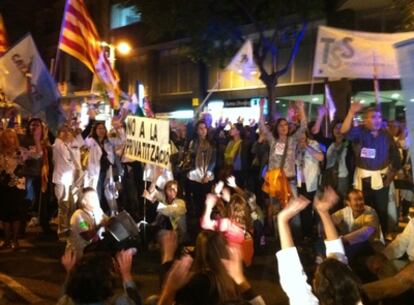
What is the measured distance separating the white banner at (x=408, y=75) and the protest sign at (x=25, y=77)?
7175mm

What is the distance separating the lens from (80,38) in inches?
386

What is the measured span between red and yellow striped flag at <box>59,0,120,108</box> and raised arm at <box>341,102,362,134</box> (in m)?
4.72

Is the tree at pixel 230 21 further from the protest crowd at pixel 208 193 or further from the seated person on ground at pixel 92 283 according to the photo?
the seated person on ground at pixel 92 283

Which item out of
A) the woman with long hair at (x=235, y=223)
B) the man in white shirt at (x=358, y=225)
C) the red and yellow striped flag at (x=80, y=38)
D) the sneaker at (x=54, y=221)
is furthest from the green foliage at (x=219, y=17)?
the man in white shirt at (x=358, y=225)

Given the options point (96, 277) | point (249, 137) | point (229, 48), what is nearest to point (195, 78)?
point (229, 48)

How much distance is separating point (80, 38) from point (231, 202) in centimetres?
497

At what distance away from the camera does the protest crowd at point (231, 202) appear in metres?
3.33

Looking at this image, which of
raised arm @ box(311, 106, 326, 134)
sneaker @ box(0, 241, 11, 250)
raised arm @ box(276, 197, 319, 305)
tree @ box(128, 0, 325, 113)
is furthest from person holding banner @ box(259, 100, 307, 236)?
tree @ box(128, 0, 325, 113)

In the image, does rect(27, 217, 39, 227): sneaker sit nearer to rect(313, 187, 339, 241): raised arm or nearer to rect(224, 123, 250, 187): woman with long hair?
rect(224, 123, 250, 187): woman with long hair

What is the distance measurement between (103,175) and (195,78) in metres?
15.8

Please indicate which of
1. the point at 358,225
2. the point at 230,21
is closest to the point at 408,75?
the point at 358,225

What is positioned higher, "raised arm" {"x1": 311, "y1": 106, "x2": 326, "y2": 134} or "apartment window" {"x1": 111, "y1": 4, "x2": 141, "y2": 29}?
"apartment window" {"x1": 111, "y1": 4, "x2": 141, "y2": 29}

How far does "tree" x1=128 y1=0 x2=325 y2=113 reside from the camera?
1692cm

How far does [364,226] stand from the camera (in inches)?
230
